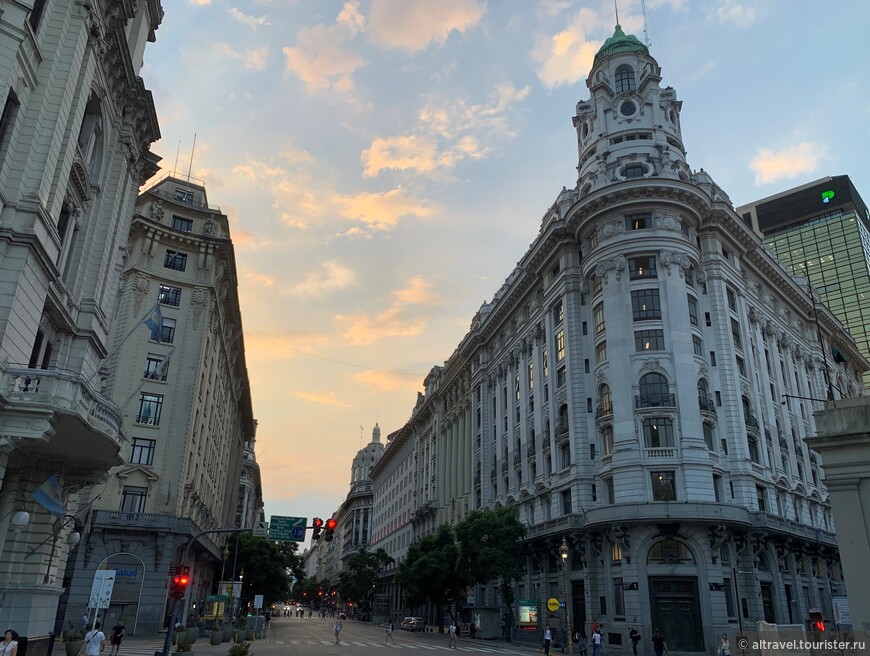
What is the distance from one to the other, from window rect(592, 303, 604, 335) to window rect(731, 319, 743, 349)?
11.5m

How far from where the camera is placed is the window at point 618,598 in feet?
152

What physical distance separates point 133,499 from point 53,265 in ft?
95.0

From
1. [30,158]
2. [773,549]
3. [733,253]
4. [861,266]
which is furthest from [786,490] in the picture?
[861,266]

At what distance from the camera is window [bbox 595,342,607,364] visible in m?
54.5

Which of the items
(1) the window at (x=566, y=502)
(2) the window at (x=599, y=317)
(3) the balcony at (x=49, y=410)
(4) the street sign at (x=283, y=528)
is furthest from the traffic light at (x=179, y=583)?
(2) the window at (x=599, y=317)

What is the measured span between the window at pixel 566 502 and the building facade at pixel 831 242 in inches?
3410

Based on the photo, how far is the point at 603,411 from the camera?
2087 inches

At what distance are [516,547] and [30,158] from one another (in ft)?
148

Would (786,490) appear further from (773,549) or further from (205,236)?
(205,236)

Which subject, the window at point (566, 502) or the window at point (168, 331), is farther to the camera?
the window at point (566, 502)

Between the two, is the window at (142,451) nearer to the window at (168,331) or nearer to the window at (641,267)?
the window at (168,331)

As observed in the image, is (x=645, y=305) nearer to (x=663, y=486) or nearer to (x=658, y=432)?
(x=658, y=432)

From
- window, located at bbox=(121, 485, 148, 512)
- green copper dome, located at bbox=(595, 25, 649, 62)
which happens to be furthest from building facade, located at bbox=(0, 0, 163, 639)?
green copper dome, located at bbox=(595, 25, 649, 62)

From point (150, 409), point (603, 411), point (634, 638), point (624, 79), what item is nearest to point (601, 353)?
point (603, 411)
